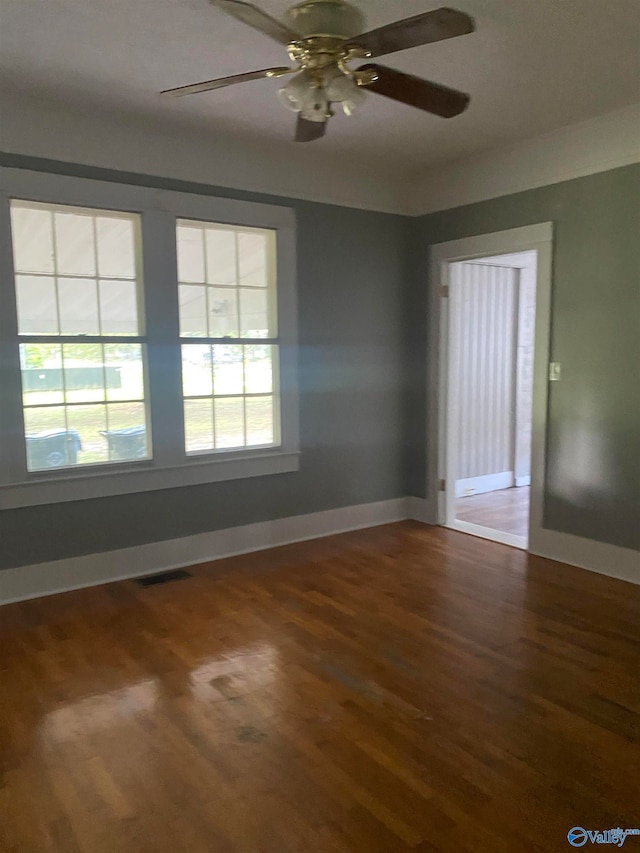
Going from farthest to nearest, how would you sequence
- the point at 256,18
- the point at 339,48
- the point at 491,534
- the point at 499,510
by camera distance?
the point at 499,510 → the point at 491,534 → the point at 339,48 → the point at 256,18

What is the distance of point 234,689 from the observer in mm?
2531

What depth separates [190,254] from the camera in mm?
4043

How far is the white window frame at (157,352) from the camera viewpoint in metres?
3.31

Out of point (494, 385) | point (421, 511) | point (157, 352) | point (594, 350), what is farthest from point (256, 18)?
point (494, 385)

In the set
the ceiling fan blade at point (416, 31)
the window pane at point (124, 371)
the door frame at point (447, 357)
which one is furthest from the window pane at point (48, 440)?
the door frame at point (447, 357)

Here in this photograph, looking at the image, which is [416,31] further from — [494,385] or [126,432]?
[494,385]

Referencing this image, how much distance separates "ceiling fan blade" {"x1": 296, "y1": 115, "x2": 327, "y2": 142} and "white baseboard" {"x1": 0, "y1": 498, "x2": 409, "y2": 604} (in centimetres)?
247

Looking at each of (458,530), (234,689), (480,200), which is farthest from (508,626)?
(480,200)

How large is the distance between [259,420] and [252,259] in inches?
43.3

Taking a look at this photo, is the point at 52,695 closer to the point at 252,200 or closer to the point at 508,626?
the point at 508,626

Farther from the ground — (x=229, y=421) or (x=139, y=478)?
(x=229, y=421)

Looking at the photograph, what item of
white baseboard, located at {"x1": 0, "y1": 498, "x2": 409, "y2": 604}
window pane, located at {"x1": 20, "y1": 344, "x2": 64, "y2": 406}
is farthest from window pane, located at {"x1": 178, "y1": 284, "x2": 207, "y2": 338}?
white baseboard, located at {"x1": 0, "y1": 498, "x2": 409, "y2": 604}

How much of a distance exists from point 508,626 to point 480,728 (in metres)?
0.90

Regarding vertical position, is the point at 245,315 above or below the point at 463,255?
below
